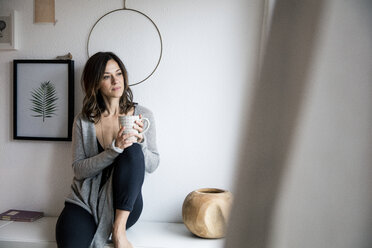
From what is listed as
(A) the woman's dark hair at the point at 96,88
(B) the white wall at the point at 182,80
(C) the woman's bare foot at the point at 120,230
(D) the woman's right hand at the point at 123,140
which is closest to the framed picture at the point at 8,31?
(B) the white wall at the point at 182,80

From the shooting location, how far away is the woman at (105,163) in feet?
4.61

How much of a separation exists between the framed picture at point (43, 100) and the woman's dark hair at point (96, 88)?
175mm

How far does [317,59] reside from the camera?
3.6 inches

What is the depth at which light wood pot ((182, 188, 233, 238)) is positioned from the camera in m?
1.43

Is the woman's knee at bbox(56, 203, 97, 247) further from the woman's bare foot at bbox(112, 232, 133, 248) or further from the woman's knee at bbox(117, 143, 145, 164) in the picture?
the woman's knee at bbox(117, 143, 145, 164)

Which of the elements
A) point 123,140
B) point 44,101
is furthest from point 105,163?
point 44,101

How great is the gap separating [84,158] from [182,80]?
0.63 meters

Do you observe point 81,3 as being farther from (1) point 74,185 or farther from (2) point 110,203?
(2) point 110,203

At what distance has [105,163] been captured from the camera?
57.9 inches

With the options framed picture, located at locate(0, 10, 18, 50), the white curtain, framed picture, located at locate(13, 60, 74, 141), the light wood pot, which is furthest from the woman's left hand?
the white curtain

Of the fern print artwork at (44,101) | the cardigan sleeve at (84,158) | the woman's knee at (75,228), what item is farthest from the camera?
the fern print artwork at (44,101)

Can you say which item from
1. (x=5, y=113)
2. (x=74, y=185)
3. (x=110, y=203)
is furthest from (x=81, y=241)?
(x=5, y=113)

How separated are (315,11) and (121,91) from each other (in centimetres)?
157

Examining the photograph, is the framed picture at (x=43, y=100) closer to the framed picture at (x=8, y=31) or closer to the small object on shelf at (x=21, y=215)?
the framed picture at (x=8, y=31)
